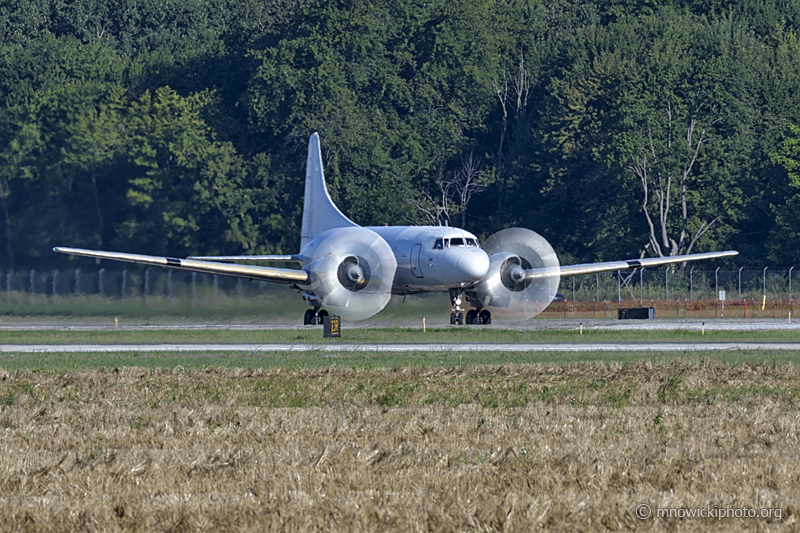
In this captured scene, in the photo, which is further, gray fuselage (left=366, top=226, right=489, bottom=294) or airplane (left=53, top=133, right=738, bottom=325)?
airplane (left=53, top=133, right=738, bottom=325)

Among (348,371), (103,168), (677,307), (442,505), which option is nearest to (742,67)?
(677,307)

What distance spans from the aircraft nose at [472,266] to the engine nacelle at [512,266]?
1911 mm

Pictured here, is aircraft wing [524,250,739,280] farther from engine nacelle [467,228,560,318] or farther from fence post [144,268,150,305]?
fence post [144,268,150,305]

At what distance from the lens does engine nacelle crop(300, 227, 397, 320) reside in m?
42.6

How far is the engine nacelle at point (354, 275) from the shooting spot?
140 ft

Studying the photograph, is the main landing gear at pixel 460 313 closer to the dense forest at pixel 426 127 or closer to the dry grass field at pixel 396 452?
the dry grass field at pixel 396 452

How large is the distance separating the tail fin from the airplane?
11.4 feet

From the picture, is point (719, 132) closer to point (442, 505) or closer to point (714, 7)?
point (714, 7)

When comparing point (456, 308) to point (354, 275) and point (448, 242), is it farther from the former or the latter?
point (354, 275)

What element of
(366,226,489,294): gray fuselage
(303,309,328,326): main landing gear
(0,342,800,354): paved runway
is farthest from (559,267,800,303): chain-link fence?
(0,342,800,354): paved runway

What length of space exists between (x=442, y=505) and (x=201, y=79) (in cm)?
8279

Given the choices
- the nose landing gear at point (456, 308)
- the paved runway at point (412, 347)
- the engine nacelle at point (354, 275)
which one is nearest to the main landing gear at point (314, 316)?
the engine nacelle at point (354, 275)

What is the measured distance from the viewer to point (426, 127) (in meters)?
83.6

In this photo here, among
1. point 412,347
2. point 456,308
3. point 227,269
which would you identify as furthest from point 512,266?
point 412,347
